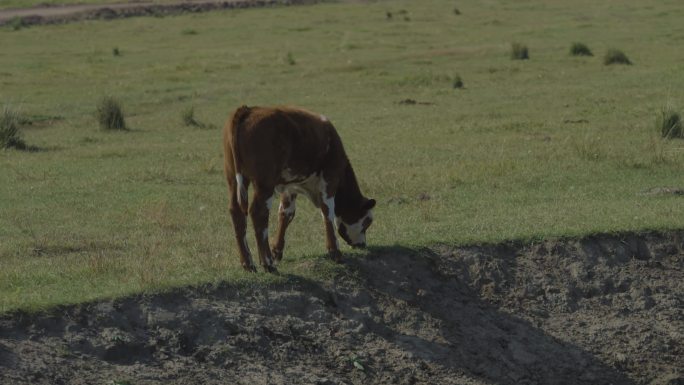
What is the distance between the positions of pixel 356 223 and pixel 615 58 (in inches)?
694

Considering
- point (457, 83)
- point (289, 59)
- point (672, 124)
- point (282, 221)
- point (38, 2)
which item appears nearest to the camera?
point (282, 221)

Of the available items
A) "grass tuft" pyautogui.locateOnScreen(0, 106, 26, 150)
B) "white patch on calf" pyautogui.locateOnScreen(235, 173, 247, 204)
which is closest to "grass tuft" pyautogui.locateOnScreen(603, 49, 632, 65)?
"grass tuft" pyautogui.locateOnScreen(0, 106, 26, 150)

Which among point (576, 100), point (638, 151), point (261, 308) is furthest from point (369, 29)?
point (261, 308)

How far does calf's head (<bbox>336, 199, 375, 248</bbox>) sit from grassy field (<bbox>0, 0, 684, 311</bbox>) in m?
0.34

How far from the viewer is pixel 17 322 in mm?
8938

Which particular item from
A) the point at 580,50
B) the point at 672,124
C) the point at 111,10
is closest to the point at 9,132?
the point at 672,124

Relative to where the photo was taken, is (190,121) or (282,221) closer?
(282,221)

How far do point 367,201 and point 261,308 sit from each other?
5.72 ft

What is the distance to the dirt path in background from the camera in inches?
1754

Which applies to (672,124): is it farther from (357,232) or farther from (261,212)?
(261,212)

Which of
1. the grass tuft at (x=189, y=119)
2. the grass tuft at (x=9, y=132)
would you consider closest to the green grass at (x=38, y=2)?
the grass tuft at (x=189, y=119)

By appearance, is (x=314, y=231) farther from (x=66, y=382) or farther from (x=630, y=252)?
(x=66, y=382)

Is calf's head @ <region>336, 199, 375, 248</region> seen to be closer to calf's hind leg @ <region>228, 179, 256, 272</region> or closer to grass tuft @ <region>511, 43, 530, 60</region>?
calf's hind leg @ <region>228, 179, 256, 272</region>

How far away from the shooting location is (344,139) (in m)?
19.0
